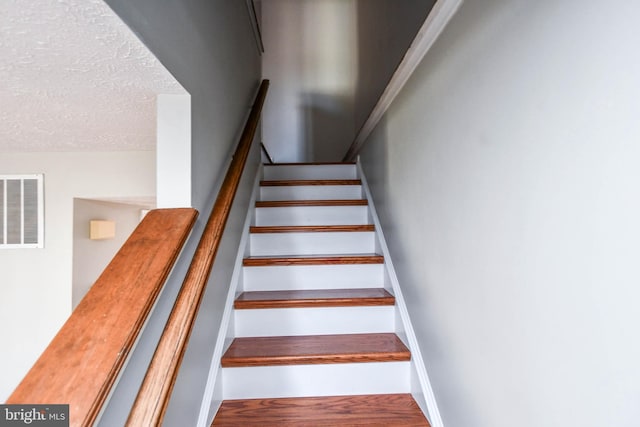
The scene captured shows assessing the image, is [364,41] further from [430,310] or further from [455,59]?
[430,310]

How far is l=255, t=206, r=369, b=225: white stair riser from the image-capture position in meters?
2.33

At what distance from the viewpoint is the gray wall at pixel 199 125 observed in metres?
0.78

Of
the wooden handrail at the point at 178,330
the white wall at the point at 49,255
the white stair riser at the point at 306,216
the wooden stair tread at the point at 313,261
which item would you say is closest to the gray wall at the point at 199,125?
the wooden handrail at the point at 178,330

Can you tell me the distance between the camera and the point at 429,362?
1304 millimetres

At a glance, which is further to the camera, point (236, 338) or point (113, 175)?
point (113, 175)

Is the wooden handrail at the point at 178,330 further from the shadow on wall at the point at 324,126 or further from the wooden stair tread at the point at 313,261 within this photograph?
the shadow on wall at the point at 324,126

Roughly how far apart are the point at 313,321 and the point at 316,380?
0.29 m

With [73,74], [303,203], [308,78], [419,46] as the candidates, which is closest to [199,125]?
Answer: [73,74]

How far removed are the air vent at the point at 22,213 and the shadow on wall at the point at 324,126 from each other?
266 cm

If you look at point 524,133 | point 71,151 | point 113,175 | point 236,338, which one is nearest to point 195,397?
point 236,338

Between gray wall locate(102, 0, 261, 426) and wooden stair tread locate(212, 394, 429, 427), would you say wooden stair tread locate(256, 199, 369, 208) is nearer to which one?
gray wall locate(102, 0, 261, 426)

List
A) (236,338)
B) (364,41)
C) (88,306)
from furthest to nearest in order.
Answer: (364,41) < (236,338) < (88,306)

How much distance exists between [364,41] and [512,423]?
2.86 metres

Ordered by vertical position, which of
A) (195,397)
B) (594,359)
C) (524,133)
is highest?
(524,133)
